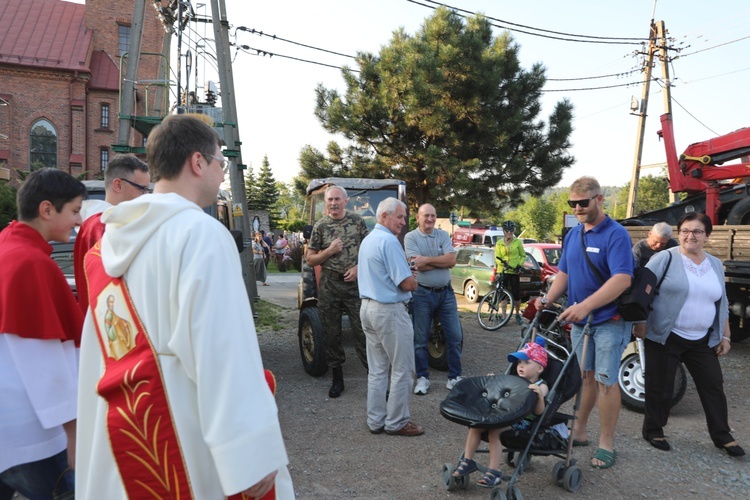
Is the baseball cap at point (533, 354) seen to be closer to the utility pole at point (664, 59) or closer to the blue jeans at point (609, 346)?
the blue jeans at point (609, 346)

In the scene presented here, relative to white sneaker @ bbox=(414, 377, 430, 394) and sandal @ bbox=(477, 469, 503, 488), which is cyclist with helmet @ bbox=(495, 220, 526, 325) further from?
sandal @ bbox=(477, 469, 503, 488)

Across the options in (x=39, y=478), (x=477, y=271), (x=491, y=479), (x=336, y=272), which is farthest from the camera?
(x=477, y=271)

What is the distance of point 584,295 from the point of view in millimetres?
4320

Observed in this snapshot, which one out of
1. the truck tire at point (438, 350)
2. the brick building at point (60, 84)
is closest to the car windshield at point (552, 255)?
the truck tire at point (438, 350)

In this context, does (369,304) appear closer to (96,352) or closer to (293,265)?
(96,352)

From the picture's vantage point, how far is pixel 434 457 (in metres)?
4.52

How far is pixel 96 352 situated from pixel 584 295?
3581 mm

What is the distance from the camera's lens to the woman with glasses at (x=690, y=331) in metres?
4.68

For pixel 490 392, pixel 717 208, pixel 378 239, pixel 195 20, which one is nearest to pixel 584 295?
pixel 490 392

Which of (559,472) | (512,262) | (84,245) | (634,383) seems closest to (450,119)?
(512,262)

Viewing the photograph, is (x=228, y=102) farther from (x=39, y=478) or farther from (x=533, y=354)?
(x=39, y=478)

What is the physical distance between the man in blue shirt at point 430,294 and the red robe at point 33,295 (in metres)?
4.37

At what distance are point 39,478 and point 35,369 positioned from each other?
46 cm

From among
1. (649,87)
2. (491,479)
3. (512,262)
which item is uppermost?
(649,87)
